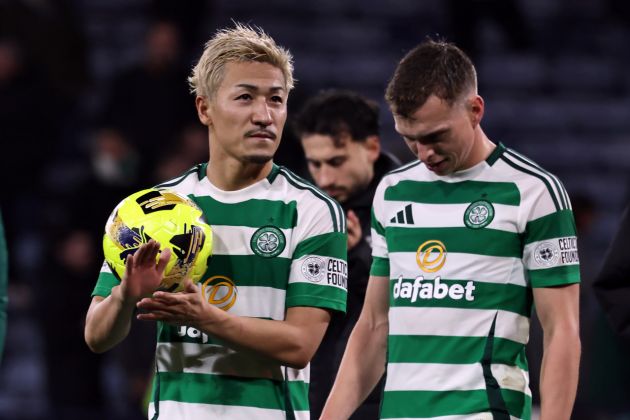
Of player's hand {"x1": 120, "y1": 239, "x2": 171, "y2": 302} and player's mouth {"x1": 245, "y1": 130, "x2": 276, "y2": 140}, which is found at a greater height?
player's mouth {"x1": 245, "y1": 130, "x2": 276, "y2": 140}

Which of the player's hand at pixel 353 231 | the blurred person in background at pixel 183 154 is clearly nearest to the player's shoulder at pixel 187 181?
the player's hand at pixel 353 231

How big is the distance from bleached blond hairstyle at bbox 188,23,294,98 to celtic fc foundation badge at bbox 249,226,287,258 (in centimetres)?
45

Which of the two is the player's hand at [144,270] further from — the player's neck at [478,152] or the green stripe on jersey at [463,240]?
the player's neck at [478,152]

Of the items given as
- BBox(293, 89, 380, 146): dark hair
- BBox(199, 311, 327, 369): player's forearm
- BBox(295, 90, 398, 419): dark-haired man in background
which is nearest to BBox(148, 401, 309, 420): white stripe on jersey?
BBox(199, 311, 327, 369): player's forearm

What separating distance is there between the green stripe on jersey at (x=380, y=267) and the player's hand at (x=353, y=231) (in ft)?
2.34

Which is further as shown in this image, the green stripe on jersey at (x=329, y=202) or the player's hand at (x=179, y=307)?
the green stripe on jersey at (x=329, y=202)

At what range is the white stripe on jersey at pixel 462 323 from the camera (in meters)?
3.62

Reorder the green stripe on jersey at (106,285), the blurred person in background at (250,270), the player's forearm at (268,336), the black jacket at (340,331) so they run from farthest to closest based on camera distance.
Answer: the black jacket at (340,331), the green stripe on jersey at (106,285), the blurred person in background at (250,270), the player's forearm at (268,336)

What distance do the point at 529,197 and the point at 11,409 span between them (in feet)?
21.1

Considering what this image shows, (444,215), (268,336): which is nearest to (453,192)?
(444,215)

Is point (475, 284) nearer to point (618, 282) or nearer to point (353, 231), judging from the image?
point (618, 282)

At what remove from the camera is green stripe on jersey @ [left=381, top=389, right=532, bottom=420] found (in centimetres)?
359

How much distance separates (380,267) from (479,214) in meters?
0.39

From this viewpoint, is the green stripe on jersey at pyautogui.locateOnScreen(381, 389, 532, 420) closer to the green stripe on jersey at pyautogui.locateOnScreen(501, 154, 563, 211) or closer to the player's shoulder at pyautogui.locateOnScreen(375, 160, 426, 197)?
the green stripe on jersey at pyautogui.locateOnScreen(501, 154, 563, 211)
